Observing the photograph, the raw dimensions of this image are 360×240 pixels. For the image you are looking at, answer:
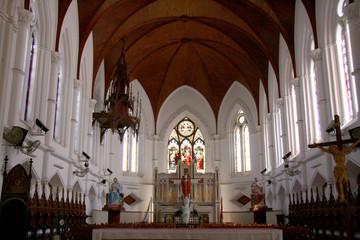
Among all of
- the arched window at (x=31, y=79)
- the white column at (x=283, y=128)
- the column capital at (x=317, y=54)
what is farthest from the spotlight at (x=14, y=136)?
the white column at (x=283, y=128)

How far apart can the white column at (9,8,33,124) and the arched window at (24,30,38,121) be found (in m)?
1.52

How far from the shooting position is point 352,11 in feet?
38.1

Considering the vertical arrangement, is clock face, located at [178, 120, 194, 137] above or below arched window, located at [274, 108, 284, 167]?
above

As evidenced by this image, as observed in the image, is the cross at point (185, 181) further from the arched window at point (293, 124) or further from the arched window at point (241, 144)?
the arched window at point (293, 124)

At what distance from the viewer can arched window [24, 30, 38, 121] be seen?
1312 cm

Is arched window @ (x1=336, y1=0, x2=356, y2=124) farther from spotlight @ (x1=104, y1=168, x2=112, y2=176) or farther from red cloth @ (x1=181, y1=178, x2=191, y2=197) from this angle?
spotlight @ (x1=104, y1=168, x2=112, y2=176)

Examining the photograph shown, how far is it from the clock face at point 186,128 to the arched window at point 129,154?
400 centimetres

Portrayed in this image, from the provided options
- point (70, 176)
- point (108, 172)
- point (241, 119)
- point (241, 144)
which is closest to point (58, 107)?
point (70, 176)

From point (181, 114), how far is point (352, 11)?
61.4 feet

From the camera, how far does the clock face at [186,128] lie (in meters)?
29.3

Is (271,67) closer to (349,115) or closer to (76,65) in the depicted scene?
(349,115)

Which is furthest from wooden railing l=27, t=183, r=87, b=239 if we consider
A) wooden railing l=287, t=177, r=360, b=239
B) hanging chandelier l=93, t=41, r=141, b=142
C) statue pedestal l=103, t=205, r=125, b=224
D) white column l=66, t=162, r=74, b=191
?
wooden railing l=287, t=177, r=360, b=239

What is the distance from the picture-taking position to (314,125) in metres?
16.1

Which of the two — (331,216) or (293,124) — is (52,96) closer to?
(331,216)
